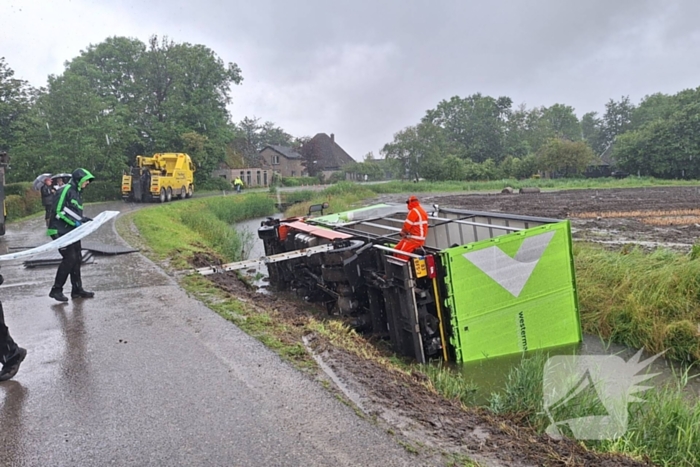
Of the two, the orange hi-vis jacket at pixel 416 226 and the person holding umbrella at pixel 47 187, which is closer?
the orange hi-vis jacket at pixel 416 226

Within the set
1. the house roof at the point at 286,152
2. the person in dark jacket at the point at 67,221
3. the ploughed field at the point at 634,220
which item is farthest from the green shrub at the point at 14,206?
the house roof at the point at 286,152

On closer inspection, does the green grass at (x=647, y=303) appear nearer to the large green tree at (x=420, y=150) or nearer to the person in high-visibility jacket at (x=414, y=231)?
the person in high-visibility jacket at (x=414, y=231)

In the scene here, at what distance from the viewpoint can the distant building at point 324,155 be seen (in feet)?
248

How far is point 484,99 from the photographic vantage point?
89000 mm

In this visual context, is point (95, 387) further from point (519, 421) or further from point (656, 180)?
point (656, 180)

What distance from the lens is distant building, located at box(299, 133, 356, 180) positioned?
75.7 metres

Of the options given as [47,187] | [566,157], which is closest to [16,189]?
[47,187]

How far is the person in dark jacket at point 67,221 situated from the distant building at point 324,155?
6612 cm

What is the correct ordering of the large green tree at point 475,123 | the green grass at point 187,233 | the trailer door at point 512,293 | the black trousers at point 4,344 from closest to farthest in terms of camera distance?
the black trousers at point 4,344, the trailer door at point 512,293, the green grass at point 187,233, the large green tree at point 475,123

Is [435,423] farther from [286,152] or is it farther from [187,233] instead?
[286,152]

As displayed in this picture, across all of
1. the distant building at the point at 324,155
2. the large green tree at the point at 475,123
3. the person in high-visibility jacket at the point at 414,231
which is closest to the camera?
the person in high-visibility jacket at the point at 414,231

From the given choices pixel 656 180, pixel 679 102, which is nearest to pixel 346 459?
pixel 656 180

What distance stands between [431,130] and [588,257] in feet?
171

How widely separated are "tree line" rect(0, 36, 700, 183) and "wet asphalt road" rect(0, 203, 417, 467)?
92.3 feet
